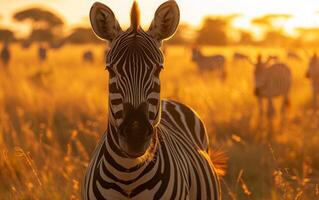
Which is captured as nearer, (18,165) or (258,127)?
(18,165)

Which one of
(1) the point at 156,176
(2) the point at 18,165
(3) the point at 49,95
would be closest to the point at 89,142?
(2) the point at 18,165

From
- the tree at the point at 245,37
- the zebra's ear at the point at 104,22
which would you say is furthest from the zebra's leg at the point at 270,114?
the tree at the point at 245,37

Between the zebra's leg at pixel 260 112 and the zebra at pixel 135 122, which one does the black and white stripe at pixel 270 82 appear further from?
the zebra at pixel 135 122

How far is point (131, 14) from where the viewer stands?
8.70 feet

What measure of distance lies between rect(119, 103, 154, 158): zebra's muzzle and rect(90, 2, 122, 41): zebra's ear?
0.55 m

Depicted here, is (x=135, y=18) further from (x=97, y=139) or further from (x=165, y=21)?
(x=97, y=139)

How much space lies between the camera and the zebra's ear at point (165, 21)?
278 centimetres

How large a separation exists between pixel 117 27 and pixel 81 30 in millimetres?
64216

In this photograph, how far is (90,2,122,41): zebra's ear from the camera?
2.72 metres

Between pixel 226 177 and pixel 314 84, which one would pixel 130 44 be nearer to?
pixel 226 177

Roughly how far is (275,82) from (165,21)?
7.95 m

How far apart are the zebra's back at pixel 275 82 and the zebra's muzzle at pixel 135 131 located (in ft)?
26.7

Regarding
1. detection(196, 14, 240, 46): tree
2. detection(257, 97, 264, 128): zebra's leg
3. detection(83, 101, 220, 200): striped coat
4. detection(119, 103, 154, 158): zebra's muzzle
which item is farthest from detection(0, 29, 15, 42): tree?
detection(119, 103, 154, 158): zebra's muzzle

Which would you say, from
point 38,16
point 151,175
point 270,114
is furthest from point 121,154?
point 38,16
